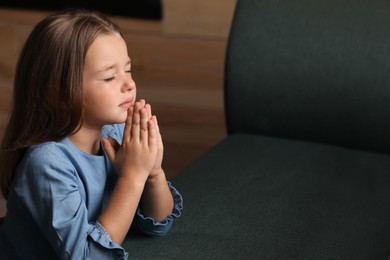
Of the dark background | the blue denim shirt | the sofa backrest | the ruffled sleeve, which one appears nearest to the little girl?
the blue denim shirt

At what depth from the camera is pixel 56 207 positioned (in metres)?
1.40

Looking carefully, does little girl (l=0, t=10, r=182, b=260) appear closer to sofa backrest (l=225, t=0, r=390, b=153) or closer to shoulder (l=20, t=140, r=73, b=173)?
shoulder (l=20, t=140, r=73, b=173)

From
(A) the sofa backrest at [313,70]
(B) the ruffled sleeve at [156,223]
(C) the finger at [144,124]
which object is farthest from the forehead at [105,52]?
(A) the sofa backrest at [313,70]

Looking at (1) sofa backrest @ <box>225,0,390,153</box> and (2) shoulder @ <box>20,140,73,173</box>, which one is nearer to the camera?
(2) shoulder @ <box>20,140,73,173</box>

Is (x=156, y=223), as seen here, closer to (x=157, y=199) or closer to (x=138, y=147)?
(x=157, y=199)

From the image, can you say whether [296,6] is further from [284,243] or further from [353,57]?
[284,243]

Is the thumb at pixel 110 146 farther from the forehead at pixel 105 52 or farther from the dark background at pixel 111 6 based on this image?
the dark background at pixel 111 6

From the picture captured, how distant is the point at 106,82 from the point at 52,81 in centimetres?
10

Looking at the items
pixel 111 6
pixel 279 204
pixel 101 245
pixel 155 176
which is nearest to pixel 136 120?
pixel 155 176

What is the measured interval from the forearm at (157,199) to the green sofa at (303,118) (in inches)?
7.9

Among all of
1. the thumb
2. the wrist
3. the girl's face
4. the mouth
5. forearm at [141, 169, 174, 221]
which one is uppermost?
the girl's face

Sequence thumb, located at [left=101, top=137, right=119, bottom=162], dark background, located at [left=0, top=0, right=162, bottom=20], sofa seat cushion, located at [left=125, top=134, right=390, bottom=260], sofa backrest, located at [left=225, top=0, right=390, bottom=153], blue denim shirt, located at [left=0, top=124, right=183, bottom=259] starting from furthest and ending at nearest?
dark background, located at [left=0, top=0, right=162, bottom=20]
sofa backrest, located at [left=225, top=0, right=390, bottom=153]
sofa seat cushion, located at [left=125, top=134, right=390, bottom=260]
thumb, located at [left=101, top=137, right=119, bottom=162]
blue denim shirt, located at [left=0, top=124, right=183, bottom=259]

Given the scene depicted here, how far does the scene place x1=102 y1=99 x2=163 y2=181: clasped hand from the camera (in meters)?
1.49

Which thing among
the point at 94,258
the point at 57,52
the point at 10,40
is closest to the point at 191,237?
the point at 94,258
